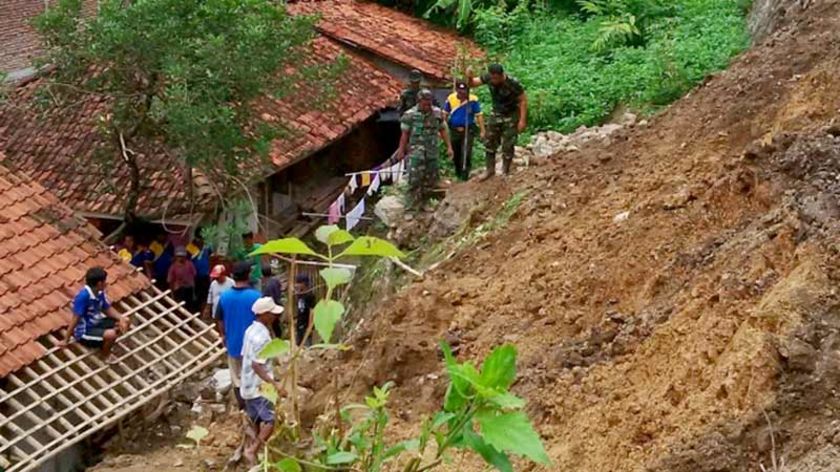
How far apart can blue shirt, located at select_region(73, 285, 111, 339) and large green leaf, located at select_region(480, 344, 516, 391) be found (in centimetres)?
671

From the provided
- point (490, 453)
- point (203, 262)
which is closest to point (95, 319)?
point (203, 262)

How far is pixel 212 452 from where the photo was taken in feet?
27.5

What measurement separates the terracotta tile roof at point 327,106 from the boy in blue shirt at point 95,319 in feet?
14.8

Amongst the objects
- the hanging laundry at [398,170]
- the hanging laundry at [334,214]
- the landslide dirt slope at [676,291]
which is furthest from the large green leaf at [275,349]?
the hanging laundry at [334,214]

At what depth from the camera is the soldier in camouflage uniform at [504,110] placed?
10.6 m

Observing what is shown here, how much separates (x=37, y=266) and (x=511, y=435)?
7.88 meters

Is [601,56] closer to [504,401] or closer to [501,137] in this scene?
[501,137]

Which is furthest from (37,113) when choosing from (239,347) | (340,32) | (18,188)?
(239,347)

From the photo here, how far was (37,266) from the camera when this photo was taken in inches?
388

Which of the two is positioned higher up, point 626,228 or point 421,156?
point 626,228

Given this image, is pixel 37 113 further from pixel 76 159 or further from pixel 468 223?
pixel 468 223

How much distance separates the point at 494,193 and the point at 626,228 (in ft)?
9.69

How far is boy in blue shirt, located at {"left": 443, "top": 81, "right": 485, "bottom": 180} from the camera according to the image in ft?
40.2

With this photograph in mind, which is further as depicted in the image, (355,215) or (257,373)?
(355,215)
